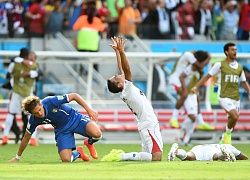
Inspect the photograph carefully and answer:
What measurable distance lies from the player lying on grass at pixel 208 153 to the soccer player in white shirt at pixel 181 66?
7519 millimetres

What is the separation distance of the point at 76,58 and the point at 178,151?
412 inches

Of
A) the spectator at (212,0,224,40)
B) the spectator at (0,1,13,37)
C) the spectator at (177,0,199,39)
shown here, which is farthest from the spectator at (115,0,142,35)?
the spectator at (0,1,13,37)

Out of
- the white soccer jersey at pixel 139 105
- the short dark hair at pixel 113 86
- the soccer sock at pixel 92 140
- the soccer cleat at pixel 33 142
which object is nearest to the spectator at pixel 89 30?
the soccer cleat at pixel 33 142

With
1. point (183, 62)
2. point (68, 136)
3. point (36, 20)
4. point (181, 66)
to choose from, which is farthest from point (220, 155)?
point (36, 20)

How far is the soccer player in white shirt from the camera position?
2333 centimetres

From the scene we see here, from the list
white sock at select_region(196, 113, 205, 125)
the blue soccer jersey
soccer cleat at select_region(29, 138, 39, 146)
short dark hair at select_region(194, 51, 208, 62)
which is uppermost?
short dark hair at select_region(194, 51, 208, 62)

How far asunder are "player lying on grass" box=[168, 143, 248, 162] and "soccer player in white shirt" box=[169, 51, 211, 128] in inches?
296

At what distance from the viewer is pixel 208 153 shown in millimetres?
15594

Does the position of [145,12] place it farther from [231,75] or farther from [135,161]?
[135,161]

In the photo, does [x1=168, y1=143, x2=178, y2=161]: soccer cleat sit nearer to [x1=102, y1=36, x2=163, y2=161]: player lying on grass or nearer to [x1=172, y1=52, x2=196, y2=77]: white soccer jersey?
[x1=102, y1=36, x2=163, y2=161]: player lying on grass

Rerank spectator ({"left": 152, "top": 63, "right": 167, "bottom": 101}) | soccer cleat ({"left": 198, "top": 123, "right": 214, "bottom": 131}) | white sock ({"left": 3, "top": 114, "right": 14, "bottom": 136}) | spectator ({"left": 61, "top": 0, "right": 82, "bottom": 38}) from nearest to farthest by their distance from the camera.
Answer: white sock ({"left": 3, "top": 114, "right": 14, "bottom": 136}) < soccer cleat ({"left": 198, "top": 123, "right": 214, "bottom": 131}) < spectator ({"left": 152, "top": 63, "right": 167, "bottom": 101}) < spectator ({"left": 61, "top": 0, "right": 82, "bottom": 38})

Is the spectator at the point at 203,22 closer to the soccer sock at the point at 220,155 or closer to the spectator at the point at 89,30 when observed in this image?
the spectator at the point at 89,30

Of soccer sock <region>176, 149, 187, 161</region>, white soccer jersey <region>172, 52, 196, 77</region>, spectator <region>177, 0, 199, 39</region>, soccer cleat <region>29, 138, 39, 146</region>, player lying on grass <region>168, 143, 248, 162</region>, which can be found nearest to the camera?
player lying on grass <region>168, 143, 248, 162</region>

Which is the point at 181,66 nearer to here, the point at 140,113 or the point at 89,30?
the point at 89,30
